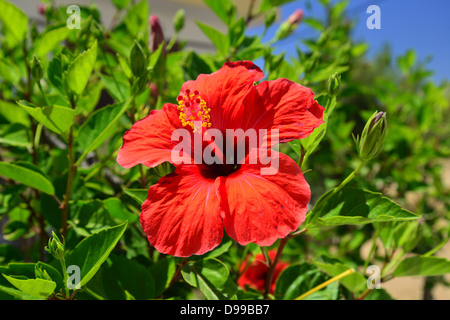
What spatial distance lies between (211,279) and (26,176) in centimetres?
48

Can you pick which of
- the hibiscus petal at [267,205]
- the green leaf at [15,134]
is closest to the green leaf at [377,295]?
the hibiscus petal at [267,205]

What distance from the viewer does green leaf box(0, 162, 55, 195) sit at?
77 centimetres

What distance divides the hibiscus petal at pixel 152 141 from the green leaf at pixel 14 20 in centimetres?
69

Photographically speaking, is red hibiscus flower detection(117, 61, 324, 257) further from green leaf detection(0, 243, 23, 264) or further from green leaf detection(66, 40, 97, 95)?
green leaf detection(0, 243, 23, 264)

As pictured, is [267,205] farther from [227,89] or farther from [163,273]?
[163,273]

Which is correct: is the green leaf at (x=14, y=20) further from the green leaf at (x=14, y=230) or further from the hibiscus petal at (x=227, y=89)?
the hibiscus petal at (x=227, y=89)

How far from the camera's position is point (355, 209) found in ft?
2.22

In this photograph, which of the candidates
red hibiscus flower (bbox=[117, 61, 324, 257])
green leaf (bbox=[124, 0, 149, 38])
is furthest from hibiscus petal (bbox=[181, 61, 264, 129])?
green leaf (bbox=[124, 0, 149, 38])

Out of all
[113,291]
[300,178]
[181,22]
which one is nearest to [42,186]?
[113,291]

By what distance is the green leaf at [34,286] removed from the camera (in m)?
0.57

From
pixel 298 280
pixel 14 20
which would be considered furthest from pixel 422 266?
pixel 14 20

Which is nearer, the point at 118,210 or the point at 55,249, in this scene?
the point at 55,249
